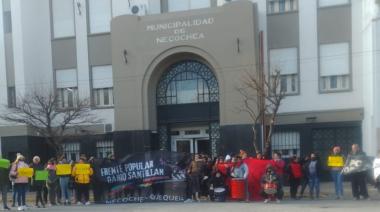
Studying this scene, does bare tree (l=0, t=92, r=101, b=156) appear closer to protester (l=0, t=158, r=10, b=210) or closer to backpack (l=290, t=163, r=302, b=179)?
protester (l=0, t=158, r=10, b=210)

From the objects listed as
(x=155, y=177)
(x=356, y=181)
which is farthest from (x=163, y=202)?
(x=356, y=181)

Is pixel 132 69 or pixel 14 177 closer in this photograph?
pixel 14 177

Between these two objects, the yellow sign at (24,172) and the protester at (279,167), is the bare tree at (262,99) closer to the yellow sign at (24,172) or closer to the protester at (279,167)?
the protester at (279,167)

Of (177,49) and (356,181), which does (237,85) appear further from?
(356,181)

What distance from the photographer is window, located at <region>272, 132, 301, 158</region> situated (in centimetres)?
2877

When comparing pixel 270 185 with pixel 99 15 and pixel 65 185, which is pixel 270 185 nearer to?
pixel 65 185

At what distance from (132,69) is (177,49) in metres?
2.74

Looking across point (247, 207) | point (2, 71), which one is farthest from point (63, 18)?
Result: point (247, 207)

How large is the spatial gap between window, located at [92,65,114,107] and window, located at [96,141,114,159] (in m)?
2.23

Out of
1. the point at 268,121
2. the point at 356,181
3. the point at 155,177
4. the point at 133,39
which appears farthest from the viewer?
the point at 133,39

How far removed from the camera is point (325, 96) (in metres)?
28.2

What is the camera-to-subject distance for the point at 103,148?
→ 32.0m

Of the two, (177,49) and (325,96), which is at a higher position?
(177,49)

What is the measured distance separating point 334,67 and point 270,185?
11.9 metres
